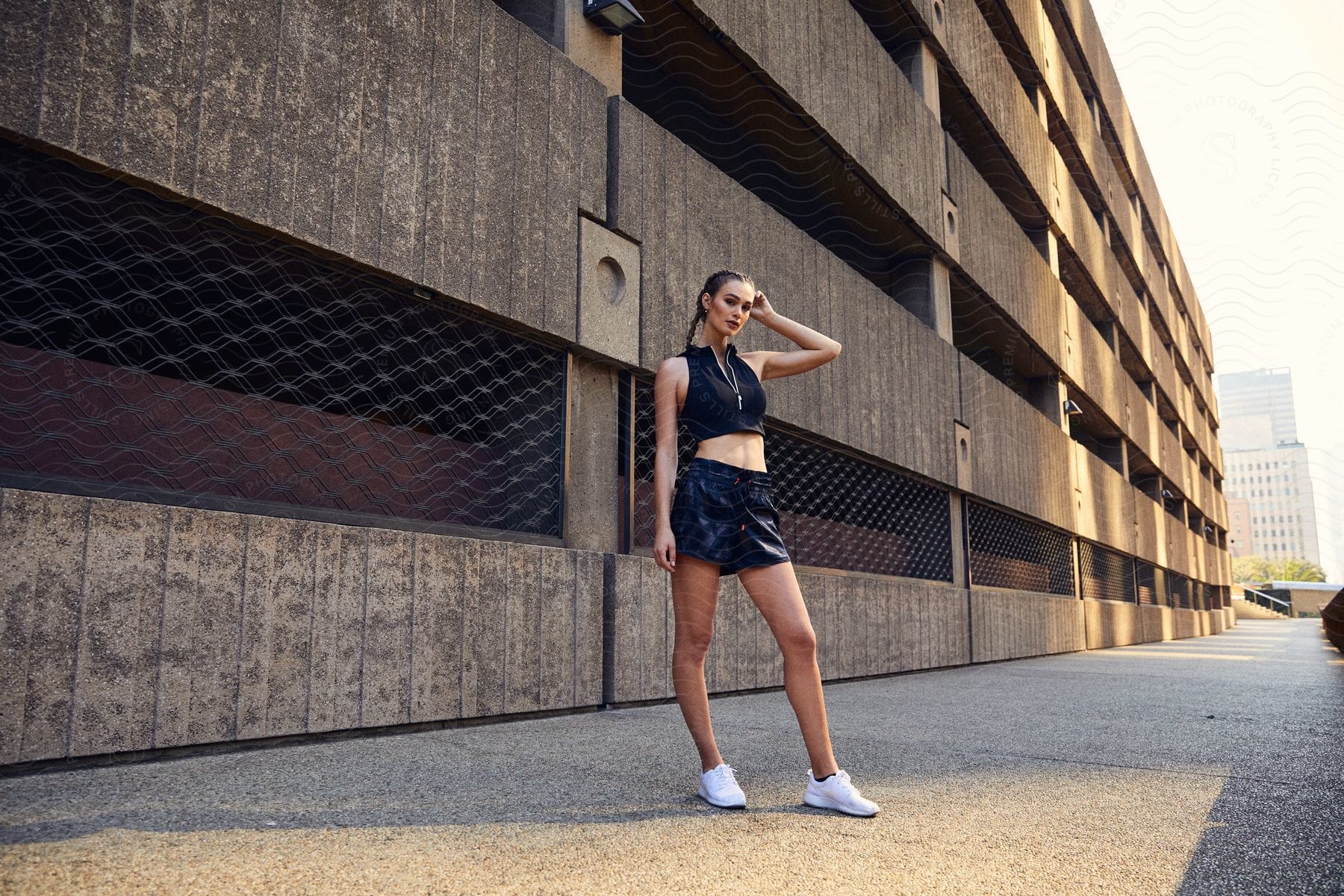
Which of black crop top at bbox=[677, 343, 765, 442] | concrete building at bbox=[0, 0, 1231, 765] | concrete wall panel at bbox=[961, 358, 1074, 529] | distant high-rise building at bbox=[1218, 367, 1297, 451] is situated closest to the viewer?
black crop top at bbox=[677, 343, 765, 442]

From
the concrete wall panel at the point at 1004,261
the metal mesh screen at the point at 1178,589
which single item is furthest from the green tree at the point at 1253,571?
the concrete wall panel at the point at 1004,261

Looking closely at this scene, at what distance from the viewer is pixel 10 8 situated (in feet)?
8.79

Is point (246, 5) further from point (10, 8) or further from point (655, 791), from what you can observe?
point (655, 791)

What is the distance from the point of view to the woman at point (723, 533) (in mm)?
2508

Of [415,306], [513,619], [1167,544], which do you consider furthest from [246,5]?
[1167,544]

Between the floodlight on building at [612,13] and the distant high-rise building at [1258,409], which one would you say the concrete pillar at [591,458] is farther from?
the distant high-rise building at [1258,409]

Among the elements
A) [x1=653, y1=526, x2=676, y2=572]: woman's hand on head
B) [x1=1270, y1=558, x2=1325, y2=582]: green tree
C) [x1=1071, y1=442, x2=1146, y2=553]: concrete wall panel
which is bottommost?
[x1=653, y1=526, x2=676, y2=572]: woman's hand on head

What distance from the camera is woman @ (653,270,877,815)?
8.23 ft

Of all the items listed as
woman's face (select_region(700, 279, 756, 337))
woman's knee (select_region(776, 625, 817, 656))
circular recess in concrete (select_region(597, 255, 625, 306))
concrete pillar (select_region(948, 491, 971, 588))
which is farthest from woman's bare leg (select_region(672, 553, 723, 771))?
concrete pillar (select_region(948, 491, 971, 588))

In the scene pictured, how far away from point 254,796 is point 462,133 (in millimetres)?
2993

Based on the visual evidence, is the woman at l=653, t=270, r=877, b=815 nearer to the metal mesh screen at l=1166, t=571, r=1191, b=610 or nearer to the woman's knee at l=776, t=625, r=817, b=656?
the woman's knee at l=776, t=625, r=817, b=656

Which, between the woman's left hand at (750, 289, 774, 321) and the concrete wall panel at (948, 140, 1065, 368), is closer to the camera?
the woman's left hand at (750, 289, 774, 321)

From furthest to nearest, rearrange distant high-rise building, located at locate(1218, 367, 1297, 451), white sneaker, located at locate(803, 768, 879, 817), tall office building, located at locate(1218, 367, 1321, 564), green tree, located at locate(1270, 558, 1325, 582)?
distant high-rise building, located at locate(1218, 367, 1297, 451) < tall office building, located at locate(1218, 367, 1321, 564) < green tree, located at locate(1270, 558, 1325, 582) < white sneaker, located at locate(803, 768, 879, 817)

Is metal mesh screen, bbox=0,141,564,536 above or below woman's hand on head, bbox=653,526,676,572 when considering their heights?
above
